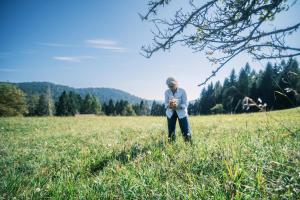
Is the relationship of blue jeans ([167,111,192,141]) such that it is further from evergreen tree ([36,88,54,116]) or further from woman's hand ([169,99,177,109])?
evergreen tree ([36,88,54,116])

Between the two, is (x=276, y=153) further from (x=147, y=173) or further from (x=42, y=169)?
(x=42, y=169)

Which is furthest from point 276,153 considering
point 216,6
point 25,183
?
point 25,183

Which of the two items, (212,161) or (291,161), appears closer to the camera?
(291,161)

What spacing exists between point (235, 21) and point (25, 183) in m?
5.11

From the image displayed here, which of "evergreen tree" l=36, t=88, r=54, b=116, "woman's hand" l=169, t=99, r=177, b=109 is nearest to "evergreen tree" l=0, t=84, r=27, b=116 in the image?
"evergreen tree" l=36, t=88, r=54, b=116

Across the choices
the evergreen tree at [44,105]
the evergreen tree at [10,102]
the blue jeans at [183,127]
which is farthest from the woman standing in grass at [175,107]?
the evergreen tree at [44,105]

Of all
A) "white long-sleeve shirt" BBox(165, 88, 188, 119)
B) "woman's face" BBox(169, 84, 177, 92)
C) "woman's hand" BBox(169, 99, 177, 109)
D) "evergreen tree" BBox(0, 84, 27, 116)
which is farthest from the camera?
"evergreen tree" BBox(0, 84, 27, 116)

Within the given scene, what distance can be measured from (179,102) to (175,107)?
38 cm

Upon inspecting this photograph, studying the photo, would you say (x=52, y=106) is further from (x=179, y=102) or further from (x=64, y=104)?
(x=179, y=102)

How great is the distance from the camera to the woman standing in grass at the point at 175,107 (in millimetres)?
7859

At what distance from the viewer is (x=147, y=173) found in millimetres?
4418

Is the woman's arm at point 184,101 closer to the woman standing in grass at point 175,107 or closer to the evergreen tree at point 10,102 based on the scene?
the woman standing in grass at point 175,107

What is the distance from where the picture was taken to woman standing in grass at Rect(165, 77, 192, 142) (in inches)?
309

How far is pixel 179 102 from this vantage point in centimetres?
811
